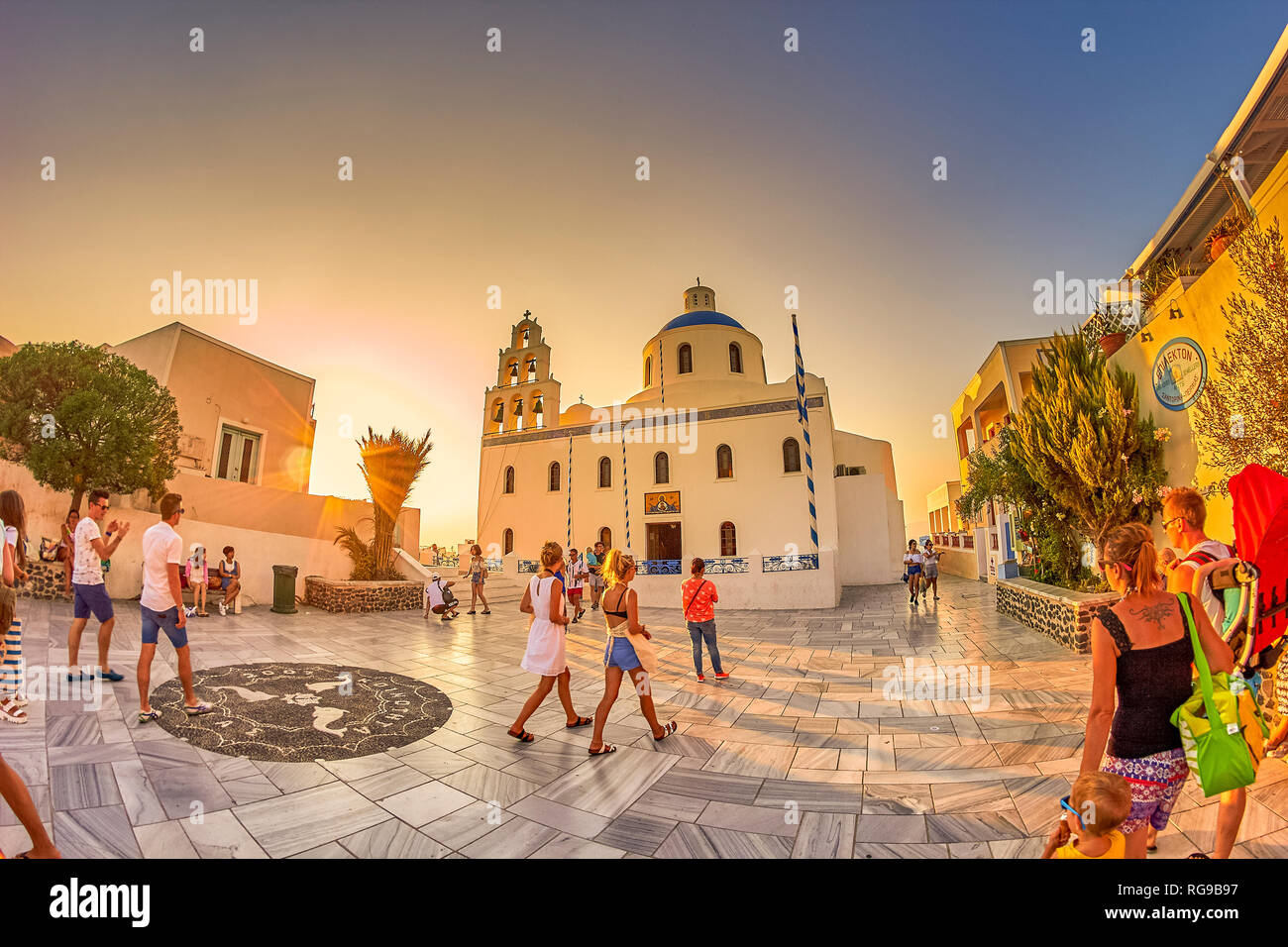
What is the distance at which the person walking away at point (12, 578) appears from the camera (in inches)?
119

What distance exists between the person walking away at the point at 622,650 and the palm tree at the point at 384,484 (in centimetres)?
1087

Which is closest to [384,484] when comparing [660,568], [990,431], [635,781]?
[660,568]

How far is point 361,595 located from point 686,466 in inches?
448

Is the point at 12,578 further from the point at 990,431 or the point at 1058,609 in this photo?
the point at 990,431

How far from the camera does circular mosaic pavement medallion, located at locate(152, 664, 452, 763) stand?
377 cm

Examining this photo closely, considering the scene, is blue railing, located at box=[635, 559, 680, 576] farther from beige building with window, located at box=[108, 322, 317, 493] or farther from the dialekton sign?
beige building with window, located at box=[108, 322, 317, 493]

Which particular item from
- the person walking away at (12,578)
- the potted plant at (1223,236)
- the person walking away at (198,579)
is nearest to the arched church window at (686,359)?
the potted plant at (1223,236)

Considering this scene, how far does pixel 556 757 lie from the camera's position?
3766 mm

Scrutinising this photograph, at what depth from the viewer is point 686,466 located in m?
19.7

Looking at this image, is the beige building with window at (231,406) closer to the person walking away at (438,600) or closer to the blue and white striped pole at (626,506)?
the person walking away at (438,600)

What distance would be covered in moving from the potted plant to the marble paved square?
4942mm

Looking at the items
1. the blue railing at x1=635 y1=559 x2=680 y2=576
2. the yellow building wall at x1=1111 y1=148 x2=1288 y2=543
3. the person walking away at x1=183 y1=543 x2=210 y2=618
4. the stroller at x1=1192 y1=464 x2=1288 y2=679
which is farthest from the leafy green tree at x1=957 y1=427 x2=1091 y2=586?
the person walking away at x1=183 y1=543 x2=210 y2=618

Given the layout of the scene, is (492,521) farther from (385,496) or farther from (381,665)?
(381,665)
